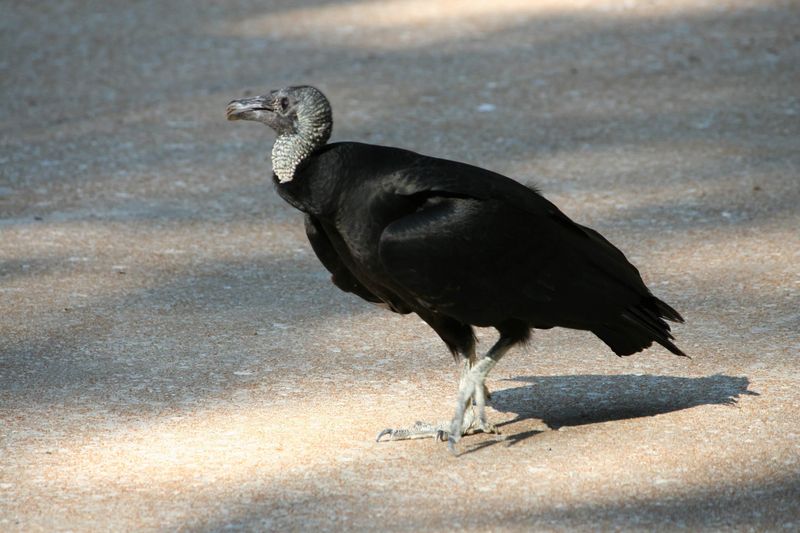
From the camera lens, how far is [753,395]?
163 inches

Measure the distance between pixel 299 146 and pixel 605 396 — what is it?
4.68 feet

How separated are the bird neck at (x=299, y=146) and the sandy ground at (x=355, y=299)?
0.89 metres

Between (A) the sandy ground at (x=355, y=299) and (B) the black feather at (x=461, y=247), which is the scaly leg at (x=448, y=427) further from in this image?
(B) the black feather at (x=461, y=247)

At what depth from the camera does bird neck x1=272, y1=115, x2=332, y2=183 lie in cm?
378

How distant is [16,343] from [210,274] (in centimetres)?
110

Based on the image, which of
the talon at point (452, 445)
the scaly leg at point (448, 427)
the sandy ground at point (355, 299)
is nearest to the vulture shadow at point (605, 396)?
the sandy ground at point (355, 299)

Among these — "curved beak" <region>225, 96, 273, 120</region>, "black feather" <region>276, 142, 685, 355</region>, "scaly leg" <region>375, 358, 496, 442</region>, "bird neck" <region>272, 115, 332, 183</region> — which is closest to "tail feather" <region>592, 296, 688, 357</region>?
"black feather" <region>276, 142, 685, 355</region>

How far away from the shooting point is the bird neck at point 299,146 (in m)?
3.78

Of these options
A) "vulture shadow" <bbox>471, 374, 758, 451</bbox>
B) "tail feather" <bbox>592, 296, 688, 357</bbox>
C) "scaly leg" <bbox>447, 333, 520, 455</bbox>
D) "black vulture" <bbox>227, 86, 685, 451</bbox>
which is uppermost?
"black vulture" <bbox>227, 86, 685, 451</bbox>

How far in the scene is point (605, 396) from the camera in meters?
4.26

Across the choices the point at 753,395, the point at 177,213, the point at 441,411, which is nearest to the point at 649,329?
the point at 753,395

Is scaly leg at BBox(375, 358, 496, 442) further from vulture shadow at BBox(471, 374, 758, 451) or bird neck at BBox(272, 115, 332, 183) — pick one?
bird neck at BBox(272, 115, 332, 183)

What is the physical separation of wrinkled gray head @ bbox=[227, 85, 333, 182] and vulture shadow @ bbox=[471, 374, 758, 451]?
3.74ft

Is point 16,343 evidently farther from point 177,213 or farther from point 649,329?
point 649,329
